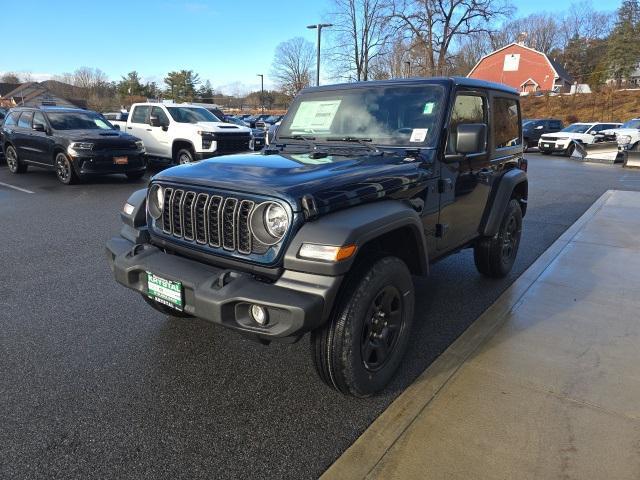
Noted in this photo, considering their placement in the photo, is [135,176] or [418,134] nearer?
[418,134]

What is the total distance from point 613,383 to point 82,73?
99.5 m

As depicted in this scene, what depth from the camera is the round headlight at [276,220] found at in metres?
2.40

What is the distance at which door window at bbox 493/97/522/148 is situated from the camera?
4.27 meters

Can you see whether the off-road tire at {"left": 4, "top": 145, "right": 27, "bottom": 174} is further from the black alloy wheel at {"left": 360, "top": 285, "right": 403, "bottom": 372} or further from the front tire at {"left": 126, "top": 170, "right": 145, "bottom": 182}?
the black alloy wheel at {"left": 360, "top": 285, "right": 403, "bottom": 372}

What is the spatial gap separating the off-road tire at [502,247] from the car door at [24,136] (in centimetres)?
1105

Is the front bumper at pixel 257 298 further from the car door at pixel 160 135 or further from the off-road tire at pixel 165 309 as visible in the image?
the car door at pixel 160 135

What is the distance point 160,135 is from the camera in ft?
40.0

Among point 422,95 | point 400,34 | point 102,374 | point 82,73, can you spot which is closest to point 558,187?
point 422,95

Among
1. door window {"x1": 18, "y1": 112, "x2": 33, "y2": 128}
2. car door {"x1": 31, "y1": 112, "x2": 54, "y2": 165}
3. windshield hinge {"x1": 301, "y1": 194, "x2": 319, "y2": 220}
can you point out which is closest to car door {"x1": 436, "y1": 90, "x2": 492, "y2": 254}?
windshield hinge {"x1": 301, "y1": 194, "x2": 319, "y2": 220}

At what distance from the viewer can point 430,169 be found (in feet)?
10.8

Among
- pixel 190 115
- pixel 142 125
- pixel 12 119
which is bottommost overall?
pixel 142 125

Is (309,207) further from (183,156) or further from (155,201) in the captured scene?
(183,156)

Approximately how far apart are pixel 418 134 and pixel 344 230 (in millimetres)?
1452

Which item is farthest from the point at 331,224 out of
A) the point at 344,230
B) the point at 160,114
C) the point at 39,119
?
the point at 160,114
